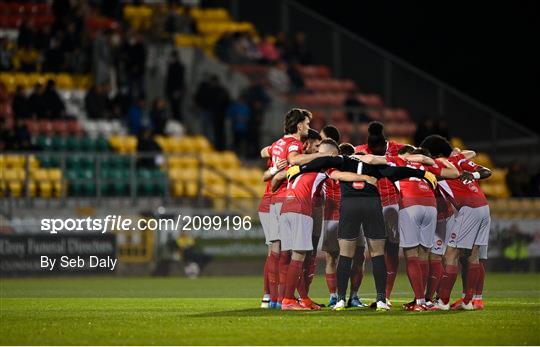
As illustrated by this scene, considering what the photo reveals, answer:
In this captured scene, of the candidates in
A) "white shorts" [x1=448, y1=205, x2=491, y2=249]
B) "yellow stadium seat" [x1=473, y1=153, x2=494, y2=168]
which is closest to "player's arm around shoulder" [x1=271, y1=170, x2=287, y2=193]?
"white shorts" [x1=448, y1=205, x2=491, y2=249]

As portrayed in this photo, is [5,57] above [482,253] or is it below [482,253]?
above

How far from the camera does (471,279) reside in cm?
1591

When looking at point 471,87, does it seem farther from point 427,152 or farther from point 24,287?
point 427,152

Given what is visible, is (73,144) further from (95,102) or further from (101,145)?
(95,102)

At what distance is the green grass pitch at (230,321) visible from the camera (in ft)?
40.5

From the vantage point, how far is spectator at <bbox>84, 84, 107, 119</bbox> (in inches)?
1170

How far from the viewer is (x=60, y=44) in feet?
102

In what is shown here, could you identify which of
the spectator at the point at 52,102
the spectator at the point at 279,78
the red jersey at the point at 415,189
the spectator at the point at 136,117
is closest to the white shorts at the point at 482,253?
the red jersey at the point at 415,189

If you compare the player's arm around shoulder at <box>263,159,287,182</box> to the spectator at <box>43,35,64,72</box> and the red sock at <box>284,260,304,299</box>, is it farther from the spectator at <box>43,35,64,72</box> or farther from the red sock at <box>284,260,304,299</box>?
the spectator at <box>43,35,64,72</box>

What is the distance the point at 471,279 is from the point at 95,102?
15.6m

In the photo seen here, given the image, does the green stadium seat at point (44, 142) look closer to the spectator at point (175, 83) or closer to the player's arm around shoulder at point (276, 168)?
the spectator at point (175, 83)

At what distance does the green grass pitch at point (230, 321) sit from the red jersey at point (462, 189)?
4.46ft

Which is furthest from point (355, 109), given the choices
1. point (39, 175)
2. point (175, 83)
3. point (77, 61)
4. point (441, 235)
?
point (441, 235)

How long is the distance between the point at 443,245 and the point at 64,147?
14360mm
